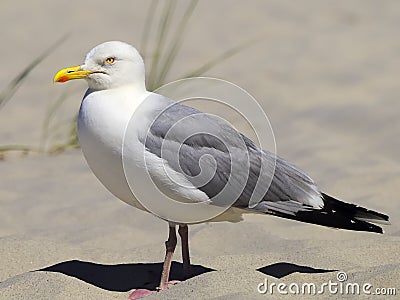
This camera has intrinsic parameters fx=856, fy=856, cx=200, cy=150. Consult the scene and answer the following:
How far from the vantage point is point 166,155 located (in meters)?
3.73

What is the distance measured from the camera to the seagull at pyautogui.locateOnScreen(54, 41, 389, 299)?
3686 millimetres

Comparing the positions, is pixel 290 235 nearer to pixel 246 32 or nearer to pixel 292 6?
pixel 246 32

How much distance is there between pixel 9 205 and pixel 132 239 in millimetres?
1001

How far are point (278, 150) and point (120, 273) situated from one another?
2537 millimetres

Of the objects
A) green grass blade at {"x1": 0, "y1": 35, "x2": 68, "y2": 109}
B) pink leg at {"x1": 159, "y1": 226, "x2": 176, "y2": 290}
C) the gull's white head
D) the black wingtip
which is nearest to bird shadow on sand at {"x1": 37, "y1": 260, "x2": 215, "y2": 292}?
pink leg at {"x1": 159, "y1": 226, "x2": 176, "y2": 290}

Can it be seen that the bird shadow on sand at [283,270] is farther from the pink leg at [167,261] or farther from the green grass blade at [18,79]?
the green grass blade at [18,79]

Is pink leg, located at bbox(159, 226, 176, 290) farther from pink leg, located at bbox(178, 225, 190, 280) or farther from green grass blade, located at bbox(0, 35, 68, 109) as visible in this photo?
green grass blade, located at bbox(0, 35, 68, 109)

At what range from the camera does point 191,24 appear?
376 inches

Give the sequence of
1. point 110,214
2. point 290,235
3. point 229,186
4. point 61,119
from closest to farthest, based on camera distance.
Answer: point 229,186 < point 290,235 < point 110,214 < point 61,119

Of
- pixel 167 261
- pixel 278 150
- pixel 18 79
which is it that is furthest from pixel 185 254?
pixel 278 150

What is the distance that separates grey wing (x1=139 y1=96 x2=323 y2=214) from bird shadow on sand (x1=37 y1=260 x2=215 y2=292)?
48 cm

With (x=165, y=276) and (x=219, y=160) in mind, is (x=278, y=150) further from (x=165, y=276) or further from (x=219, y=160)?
(x=165, y=276)

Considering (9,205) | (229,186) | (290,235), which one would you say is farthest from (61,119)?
(229,186)

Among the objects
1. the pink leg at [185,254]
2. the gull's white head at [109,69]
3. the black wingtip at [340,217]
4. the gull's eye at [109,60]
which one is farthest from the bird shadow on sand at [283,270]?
the gull's eye at [109,60]
